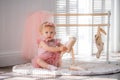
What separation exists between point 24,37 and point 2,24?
0.26 meters

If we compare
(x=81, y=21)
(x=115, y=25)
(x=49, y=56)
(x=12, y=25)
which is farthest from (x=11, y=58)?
(x=115, y=25)

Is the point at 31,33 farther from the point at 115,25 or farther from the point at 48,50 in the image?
the point at 115,25

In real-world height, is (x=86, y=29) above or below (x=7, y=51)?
above

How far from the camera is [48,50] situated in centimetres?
185

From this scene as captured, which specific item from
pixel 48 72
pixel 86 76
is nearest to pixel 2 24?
pixel 48 72

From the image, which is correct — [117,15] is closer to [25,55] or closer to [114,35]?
[114,35]

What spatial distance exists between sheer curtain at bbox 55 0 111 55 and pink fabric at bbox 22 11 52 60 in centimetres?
37

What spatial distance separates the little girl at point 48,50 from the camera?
1826 millimetres

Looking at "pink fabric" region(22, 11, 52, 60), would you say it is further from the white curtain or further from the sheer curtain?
the white curtain

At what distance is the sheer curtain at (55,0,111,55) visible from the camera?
2725 millimetres

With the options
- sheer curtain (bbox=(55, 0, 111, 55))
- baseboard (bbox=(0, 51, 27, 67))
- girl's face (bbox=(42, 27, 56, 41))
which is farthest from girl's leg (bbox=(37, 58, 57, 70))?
sheer curtain (bbox=(55, 0, 111, 55))

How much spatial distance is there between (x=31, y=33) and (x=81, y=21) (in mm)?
664

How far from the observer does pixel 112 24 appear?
9.91 feet

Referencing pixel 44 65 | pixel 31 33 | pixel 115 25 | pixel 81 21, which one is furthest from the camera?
pixel 115 25
